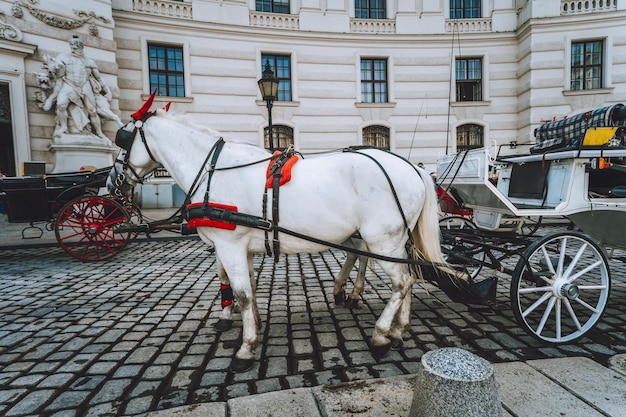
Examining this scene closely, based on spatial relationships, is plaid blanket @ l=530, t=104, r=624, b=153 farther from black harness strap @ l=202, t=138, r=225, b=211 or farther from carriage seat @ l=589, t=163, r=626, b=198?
black harness strap @ l=202, t=138, r=225, b=211

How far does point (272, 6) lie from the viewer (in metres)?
15.5

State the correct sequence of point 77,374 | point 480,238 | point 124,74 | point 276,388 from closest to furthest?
point 276,388 → point 77,374 → point 480,238 → point 124,74

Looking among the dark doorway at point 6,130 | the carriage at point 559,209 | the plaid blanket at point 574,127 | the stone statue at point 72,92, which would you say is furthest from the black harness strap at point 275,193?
the dark doorway at point 6,130

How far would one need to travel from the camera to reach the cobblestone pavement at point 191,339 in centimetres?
239

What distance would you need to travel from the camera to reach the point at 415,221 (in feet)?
9.81

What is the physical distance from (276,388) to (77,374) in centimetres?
152

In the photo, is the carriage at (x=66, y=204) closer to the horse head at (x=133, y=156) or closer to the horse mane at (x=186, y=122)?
the horse head at (x=133, y=156)

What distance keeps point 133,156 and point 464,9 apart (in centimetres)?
1802

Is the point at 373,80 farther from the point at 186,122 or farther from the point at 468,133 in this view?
the point at 186,122

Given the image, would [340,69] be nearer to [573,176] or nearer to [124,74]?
[124,74]

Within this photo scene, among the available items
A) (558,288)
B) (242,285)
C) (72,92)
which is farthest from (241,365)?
(72,92)

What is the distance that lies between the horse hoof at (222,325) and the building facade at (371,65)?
11.5 meters

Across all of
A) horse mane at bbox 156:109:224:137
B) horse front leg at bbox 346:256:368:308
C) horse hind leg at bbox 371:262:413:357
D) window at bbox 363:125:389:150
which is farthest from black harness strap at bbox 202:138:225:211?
window at bbox 363:125:389:150

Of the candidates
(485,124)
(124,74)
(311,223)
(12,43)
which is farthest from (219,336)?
(485,124)
